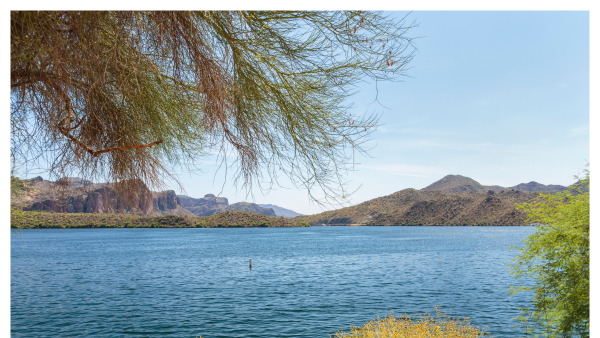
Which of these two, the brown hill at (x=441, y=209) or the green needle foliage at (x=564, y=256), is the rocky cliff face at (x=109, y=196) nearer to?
the green needle foliage at (x=564, y=256)

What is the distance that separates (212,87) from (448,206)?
85.4 metres

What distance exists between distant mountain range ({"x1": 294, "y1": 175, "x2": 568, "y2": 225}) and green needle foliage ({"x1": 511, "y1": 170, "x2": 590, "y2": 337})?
158ft

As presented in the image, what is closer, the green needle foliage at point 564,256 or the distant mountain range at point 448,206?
the green needle foliage at point 564,256

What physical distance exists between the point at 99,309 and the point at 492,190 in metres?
66.0

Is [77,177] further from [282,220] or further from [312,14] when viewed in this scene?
[282,220]

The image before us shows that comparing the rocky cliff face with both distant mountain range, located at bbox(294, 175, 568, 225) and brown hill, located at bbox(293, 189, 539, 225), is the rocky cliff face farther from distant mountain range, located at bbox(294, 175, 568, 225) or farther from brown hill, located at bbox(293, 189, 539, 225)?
brown hill, located at bbox(293, 189, 539, 225)

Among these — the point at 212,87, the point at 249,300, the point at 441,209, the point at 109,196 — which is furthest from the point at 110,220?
the point at 441,209

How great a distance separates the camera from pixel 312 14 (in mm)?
3984

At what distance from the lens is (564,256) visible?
723 centimetres

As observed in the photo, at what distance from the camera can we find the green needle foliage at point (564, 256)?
22.1 ft

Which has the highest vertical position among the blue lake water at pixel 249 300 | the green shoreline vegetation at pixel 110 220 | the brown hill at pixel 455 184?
the brown hill at pixel 455 184

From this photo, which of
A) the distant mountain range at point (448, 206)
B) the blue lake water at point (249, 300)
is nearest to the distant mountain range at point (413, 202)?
the distant mountain range at point (448, 206)

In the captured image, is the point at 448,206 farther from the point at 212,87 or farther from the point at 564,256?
the point at 212,87
